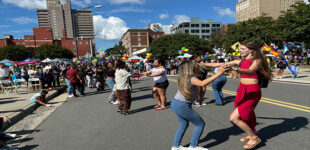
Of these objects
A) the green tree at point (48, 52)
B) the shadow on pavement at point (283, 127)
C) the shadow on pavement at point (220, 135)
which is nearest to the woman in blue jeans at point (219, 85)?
the shadow on pavement at point (283, 127)

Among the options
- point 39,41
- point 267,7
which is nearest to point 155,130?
point 39,41

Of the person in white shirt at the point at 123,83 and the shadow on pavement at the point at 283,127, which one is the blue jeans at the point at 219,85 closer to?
the shadow on pavement at the point at 283,127

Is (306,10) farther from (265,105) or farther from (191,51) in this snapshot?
(191,51)

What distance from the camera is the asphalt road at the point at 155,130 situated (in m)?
3.49

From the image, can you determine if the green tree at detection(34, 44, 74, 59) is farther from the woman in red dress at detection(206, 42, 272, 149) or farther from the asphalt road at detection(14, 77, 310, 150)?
the woman in red dress at detection(206, 42, 272, 149)

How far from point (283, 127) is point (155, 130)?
2.80 metres

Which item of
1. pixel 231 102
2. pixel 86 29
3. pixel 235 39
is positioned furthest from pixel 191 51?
pixel 86 29

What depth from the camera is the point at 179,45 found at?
4825cm

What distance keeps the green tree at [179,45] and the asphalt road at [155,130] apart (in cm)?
4212

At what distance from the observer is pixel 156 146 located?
3.45 m

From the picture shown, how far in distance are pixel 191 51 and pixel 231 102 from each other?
41.8 m

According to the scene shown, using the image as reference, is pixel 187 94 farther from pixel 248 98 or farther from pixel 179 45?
pixel 179 45

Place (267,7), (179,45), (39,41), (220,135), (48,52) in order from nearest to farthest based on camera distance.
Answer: (220,135)
(179,45)
(48,52)
(39,41)
(267,7)

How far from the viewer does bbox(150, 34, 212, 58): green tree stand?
4834 centimetres
